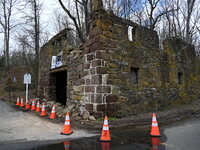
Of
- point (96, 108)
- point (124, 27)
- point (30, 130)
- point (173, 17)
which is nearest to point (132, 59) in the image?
point (124, 27)

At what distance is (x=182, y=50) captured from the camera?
1109 cm

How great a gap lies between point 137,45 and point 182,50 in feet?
17.3

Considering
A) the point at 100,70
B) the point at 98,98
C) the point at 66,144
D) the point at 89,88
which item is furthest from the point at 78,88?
the point at 66,144

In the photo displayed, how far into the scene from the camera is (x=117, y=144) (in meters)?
3.78

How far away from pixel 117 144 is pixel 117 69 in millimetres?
3484

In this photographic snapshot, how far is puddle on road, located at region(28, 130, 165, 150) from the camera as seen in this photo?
11.6 feet

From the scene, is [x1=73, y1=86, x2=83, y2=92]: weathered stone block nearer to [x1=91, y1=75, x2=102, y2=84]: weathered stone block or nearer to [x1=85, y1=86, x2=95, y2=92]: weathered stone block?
[x1=85, y1=86, x2=95, y2=92]: weathered stone block

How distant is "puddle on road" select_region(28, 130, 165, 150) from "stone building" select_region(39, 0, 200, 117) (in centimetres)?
194

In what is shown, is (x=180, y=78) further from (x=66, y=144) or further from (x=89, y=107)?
(x=66, y=144)

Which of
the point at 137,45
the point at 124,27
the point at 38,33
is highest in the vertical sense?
the point at 38,33

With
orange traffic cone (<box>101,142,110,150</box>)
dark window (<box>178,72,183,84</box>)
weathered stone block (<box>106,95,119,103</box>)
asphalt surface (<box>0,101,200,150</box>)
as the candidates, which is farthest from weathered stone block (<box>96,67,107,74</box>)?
dark window (<box>178,72,183,84</box>)

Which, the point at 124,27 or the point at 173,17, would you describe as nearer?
the point at 124,27

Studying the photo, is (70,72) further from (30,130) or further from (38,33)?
(38,33)

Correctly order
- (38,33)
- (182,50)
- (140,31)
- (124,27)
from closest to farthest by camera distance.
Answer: (124,27) → (140,31) → (182,50) → (38,33)
